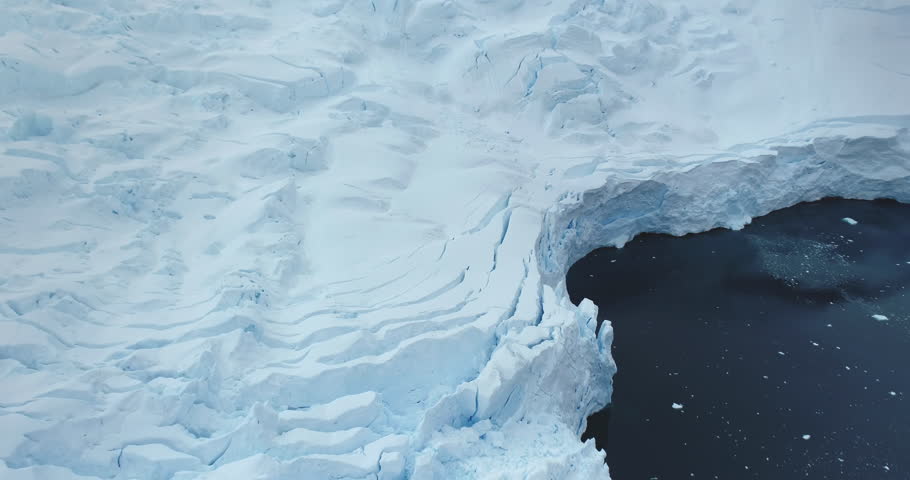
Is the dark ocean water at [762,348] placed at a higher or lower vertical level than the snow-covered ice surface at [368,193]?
lower

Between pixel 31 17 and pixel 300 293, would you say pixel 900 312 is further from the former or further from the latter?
pixel 31 17

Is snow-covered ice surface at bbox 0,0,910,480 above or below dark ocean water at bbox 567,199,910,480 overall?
above

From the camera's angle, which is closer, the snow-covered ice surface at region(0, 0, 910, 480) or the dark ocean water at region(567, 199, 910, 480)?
the snow-covered ice surface at region(0, 0, 910, 480)

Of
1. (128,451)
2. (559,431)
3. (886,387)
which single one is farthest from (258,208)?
(886,387)

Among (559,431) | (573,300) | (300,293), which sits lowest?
(573,300)
